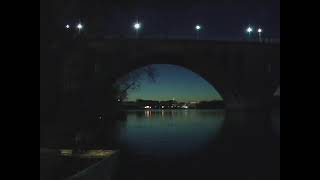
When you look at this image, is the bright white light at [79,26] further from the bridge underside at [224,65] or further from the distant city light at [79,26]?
the bridge underside at [224,65]

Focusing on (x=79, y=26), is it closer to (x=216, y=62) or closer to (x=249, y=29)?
(x=216, y=62)

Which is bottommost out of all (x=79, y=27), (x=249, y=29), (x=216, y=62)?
(x=79, y=27)

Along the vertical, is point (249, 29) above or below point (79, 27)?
above

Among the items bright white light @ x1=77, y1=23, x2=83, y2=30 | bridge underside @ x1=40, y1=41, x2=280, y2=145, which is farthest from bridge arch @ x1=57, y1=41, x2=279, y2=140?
bright white light @ x1=77, y1=23, x2=83, y2=30

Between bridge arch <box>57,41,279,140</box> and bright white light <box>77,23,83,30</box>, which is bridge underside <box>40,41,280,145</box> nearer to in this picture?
bridge arch <box>57,41,279,140</box>

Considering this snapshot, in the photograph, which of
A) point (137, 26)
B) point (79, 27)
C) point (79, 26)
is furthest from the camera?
point (137, 26)

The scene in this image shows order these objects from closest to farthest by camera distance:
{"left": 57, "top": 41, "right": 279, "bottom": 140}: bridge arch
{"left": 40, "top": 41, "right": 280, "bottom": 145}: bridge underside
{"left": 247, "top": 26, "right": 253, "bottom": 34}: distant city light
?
{"left": 40, "top": 41, "right": 280, "bottom": 145}: bridge underside, {"left": 57, "top": 41, "right": 279, "bottom": 140}: bridge arch, {"left": 247, "top": 26, "right": 253, "bottom": 34}: distant city light

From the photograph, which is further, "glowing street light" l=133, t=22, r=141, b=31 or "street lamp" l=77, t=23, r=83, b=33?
"glowing street light" l=133, t=22, r=141, b=31

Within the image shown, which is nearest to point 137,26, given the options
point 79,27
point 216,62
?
point 216,62

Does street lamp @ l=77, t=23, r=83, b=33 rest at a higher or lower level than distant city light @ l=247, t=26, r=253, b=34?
lower
